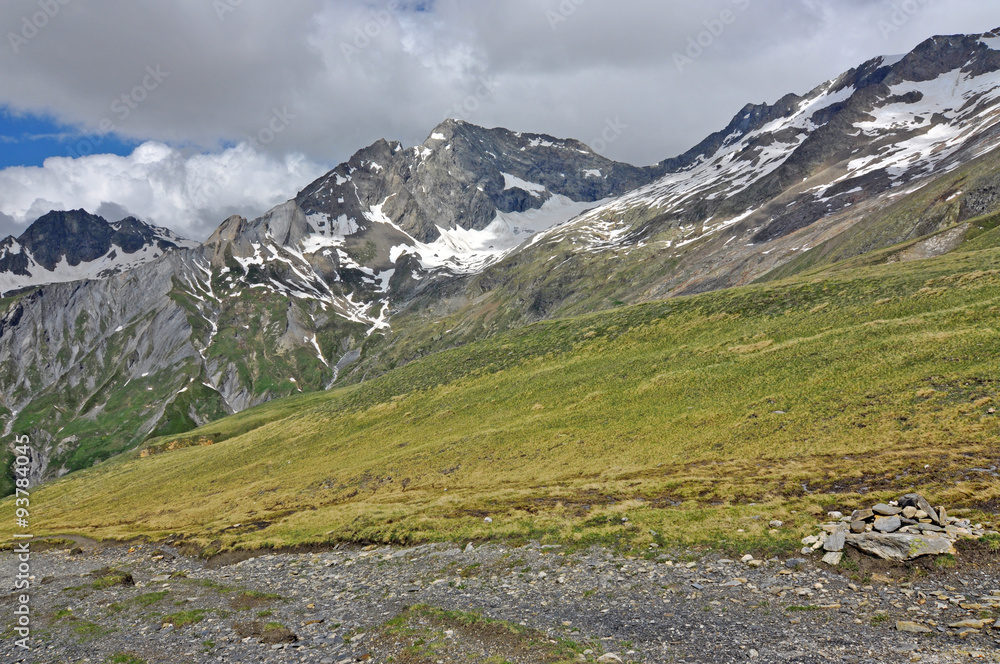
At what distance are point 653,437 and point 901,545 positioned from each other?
25570 millimetres

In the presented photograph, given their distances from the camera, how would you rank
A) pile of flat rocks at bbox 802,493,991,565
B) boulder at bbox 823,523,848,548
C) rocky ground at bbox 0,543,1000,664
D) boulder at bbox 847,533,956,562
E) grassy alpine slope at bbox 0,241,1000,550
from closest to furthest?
rocky ground at bbox 0,543,1000,664 < boulder at bbox 847,533,956,562 < pile of flat rocks at bbox 802,493,991,565 < boulder at bbox 823,523,848,548 < grassy alpine slope at bbox 0,241,1000,550

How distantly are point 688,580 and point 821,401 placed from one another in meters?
26.3

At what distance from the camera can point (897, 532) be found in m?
19.0

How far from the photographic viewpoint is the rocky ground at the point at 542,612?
15244 millimetres

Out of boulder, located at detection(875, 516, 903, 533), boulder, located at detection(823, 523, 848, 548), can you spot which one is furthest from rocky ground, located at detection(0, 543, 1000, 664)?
boulder, located at detection(875, 516, 903, 533)

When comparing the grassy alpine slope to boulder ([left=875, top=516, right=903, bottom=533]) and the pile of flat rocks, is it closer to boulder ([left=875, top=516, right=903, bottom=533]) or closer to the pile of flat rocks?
the pile of flat rocks

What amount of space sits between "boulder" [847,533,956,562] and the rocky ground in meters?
0.35

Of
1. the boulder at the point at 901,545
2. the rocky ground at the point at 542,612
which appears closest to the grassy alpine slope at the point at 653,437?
the boulder at the point at 901,545

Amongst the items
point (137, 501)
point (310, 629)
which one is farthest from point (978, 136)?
point (137, 501)

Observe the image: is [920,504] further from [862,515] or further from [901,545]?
[901,545]

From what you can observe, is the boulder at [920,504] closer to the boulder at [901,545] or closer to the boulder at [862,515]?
the boulder at [862,515]

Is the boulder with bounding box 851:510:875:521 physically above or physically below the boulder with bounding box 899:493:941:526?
below

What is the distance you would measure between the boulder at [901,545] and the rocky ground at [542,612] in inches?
13.6

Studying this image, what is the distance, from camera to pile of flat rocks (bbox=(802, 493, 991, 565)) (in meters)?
18.0
